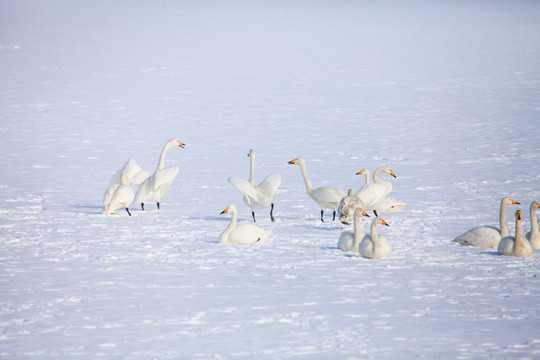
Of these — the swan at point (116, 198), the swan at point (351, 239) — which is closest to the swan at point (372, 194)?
the swan at point (351, 239)

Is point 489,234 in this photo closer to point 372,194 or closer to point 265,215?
point 372,194

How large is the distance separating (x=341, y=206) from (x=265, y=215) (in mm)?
1350

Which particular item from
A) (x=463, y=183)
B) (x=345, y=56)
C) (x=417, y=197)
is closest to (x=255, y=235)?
(x=417, y=197)

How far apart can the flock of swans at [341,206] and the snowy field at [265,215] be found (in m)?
0.14

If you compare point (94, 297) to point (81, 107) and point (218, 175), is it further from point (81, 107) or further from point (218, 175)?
point (81, 107)

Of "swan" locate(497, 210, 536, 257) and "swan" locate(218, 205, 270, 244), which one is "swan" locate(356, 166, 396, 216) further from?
"swan" locate(497, 210, 536, 257)

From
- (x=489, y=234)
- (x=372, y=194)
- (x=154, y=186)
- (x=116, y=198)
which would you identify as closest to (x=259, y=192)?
(x=372, y=194)

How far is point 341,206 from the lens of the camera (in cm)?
867

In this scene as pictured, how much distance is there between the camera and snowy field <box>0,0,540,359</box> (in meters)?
6.08

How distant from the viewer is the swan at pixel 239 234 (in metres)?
8.23

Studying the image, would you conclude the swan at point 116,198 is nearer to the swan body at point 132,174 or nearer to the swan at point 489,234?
the swan body at point 132,174

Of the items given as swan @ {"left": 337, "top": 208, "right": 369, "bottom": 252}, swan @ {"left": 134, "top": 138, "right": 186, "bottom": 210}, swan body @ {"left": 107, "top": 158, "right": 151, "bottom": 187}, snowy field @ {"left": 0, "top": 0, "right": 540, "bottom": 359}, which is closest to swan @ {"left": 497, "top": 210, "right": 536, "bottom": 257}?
snowy field @ {"left": 0, "top": 0, "right": 540, "bottom": 359}

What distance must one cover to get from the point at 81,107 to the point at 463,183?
10.9m

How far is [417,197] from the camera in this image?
10383mm
